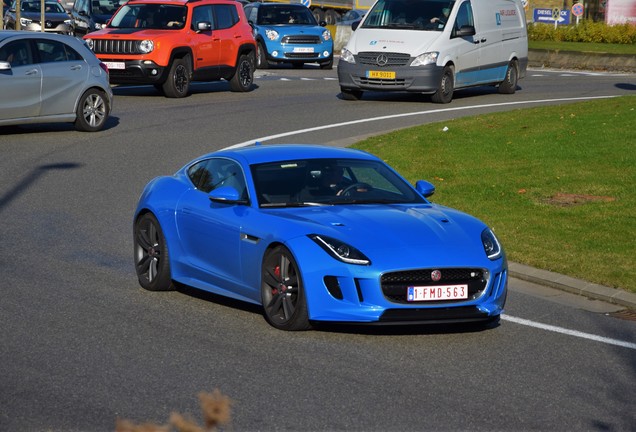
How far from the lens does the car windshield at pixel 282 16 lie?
38.0 m

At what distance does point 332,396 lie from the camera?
7551 mm

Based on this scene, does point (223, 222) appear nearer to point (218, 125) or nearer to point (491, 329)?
point (491, 329)

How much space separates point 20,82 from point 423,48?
8573mm

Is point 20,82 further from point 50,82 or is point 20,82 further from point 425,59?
point 425,59

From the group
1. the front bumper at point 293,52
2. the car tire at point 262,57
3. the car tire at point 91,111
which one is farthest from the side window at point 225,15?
the car tire at point 262,57

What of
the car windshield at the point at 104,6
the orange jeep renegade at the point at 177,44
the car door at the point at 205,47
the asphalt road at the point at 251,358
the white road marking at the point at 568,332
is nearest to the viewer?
the asphalt road at the point at 251,358

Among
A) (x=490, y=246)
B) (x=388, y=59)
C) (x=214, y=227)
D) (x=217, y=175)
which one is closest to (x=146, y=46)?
(x=388, y=59)

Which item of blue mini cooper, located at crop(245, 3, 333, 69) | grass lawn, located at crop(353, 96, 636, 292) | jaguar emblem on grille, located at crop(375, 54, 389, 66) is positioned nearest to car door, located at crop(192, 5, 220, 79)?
jaguar emblem on grille, located at crop(375, 54, 389, 66)

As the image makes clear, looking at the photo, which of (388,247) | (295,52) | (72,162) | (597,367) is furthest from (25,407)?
(295,52)

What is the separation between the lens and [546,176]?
16734mm

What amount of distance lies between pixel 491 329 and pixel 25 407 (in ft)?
12.4

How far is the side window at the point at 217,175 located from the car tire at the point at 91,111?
11026mm

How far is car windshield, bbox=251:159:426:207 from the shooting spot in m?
10.1

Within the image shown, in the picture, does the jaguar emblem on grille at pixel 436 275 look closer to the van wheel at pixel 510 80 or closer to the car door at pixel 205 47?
the car door at pixel 205 47
